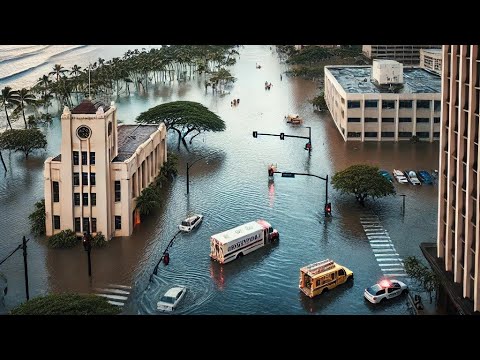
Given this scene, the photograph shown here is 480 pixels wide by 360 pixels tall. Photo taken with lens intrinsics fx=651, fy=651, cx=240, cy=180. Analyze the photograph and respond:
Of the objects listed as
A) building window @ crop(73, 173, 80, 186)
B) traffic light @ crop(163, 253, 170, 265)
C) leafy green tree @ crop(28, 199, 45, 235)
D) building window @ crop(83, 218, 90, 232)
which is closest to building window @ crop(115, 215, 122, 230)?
building window @ crop(83, 218, 90, 232)

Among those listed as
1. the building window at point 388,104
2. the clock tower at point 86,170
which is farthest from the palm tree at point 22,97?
the building window at point 388,104

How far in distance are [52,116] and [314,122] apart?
2341 centimetres

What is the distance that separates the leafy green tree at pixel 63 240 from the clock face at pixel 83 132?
13.4ft

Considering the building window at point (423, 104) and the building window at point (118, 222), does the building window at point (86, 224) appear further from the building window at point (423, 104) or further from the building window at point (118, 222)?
the building window at point (423, 104)

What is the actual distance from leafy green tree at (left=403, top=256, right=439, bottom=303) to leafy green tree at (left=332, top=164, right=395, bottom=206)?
9031 millimetres

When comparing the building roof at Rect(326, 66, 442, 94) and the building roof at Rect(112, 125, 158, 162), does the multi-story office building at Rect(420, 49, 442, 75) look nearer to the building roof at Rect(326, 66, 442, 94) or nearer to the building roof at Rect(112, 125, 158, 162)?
the building roof at Rect(326, 66, 442, 94)

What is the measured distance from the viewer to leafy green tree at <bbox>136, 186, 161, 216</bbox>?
97.2 feet

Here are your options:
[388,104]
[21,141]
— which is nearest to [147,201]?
[21,141]

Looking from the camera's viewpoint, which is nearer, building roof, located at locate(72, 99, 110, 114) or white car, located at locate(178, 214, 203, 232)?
building roof, located at locate(72, 99, 110, 114)

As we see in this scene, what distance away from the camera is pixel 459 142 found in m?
17.1

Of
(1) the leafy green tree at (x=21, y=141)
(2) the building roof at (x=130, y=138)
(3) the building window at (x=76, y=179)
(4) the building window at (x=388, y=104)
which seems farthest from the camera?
(4) the building window at (x=388, y=104)

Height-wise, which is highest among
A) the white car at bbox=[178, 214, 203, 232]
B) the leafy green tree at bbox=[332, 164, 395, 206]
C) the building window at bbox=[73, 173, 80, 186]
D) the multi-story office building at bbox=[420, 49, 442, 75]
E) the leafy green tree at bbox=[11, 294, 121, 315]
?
the multi-story office building at bbox=[420, 49, 442, 75]

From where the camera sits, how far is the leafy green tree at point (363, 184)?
3177 cm
